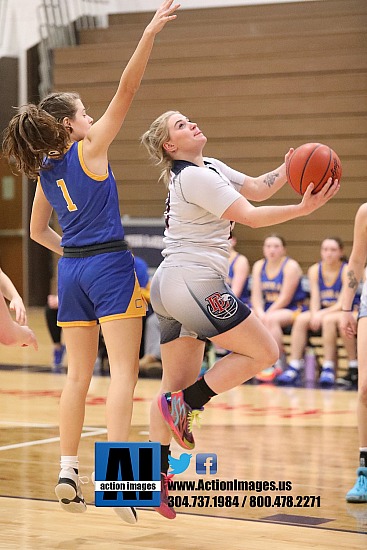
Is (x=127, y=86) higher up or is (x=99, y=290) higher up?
(x=127, y=86)

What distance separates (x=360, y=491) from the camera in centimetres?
460

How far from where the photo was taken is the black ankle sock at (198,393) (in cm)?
413

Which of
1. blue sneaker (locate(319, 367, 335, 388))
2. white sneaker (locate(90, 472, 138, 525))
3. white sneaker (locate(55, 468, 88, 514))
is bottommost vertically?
blue sneaker (locate(319, 367, 335, 388))

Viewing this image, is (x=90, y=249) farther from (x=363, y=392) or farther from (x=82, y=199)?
(x=363, y=392)

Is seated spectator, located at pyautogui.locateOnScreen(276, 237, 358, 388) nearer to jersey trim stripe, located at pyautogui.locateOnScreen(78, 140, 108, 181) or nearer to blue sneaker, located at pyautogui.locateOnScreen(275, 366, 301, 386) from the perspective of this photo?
blue sneaker, located at pyautogui.locateOnScreen(275, 366, 301, 386)

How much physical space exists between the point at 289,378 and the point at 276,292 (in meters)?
0.92

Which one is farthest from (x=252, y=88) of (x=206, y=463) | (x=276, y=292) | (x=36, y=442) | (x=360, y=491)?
(x=360, y=491)

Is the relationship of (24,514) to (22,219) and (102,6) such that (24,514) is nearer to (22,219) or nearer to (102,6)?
(102,6)

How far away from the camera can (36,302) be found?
1716cm

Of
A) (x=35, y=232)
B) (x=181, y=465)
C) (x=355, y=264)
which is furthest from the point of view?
(x=181, y=465)

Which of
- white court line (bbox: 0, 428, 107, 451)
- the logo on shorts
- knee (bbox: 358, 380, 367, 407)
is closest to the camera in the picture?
the logo on shorts

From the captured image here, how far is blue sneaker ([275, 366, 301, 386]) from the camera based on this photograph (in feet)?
30.2

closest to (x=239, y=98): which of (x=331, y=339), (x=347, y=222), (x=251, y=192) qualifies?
(x=347, y=222)

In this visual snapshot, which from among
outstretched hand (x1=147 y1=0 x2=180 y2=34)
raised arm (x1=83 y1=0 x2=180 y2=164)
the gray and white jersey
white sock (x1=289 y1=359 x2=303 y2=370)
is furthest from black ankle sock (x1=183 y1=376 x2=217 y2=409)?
white sock (x1=289 y1=359 x2=303 y2=370)
